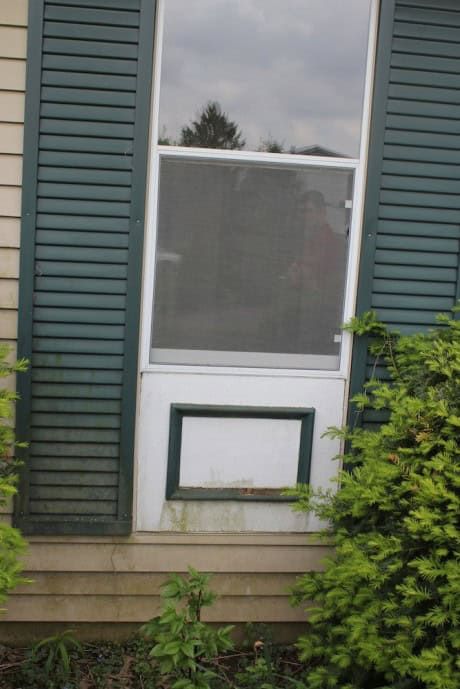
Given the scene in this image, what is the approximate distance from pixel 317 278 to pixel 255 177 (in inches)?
21.4

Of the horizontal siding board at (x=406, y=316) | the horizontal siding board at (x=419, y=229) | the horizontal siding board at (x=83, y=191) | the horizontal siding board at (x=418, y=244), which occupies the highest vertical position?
the horizontal siding board at (x=83, y=191)

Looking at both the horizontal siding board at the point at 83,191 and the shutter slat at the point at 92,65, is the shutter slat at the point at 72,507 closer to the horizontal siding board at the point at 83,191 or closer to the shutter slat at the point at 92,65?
the horizontal siding board at the point at 83,191

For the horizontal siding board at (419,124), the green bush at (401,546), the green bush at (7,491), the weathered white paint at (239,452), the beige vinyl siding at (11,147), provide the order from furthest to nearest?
the weathered white paint at (239,452)
the horizontal siding board at (419,124)
the beige vinyl siding at (11,147)
the green bush at (7,491)
the green bush at (401,546)

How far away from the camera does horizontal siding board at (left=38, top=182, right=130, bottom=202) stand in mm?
3416

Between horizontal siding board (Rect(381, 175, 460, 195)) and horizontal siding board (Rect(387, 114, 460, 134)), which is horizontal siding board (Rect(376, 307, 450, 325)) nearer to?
horizontal siding board (Rect(381, 175, 460, 195))

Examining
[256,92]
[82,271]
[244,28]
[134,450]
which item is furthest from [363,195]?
[134,450]

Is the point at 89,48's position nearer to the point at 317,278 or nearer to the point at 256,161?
the point at 256,161

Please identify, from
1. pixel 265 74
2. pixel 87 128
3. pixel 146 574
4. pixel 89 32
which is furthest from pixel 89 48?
pixel 146 574

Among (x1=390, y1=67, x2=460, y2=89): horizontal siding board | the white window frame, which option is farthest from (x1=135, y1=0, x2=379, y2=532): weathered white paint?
(x1=390, y1=67, x2=460, y2=89): horizontal siding board

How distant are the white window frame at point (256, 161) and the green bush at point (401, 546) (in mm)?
334

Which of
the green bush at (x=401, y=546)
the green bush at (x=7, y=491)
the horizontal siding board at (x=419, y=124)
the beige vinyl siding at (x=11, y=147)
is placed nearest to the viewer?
the green bush at (x=401, y=546)

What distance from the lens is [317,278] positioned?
3.65 metres

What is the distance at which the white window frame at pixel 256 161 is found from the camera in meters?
3.50

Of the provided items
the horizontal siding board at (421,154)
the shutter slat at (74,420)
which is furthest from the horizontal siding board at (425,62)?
the shutter slat at (74,420)
